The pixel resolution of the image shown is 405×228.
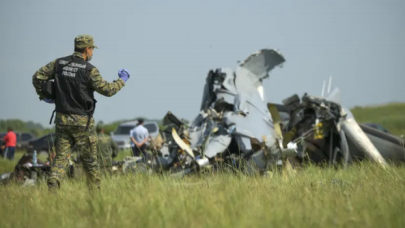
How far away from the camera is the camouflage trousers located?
7.08 meters

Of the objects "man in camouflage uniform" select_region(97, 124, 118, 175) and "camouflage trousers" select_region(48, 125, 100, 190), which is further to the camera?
"man in camouflage uniform" select_region(97, 124, 118, 175)

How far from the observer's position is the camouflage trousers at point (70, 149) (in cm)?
708

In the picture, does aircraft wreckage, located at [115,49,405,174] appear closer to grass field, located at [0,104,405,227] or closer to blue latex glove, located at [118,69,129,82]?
blue latex glove, located at [118,69,129,82]

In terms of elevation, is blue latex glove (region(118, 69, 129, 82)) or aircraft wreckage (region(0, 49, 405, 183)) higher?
blue latex glove (region(118, 69, 129, 82))

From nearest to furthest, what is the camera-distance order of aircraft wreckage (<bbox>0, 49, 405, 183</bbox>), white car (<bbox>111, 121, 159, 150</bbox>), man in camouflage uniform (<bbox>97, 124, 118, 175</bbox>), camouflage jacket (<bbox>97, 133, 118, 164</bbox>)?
1. aircraft wreckage (<bbox>0, 49, 405, 183</bbox>)
2. man in camouflage uniform (<bbox>97, 124, 118, 175</bbox>)
3. camouflage jacket (<bbox>97, 133, 118, 164</bbox>)
4. white car (<bbox>111, 121, 159, 150</bbox>)

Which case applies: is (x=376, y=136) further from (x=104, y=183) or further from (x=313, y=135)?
(x=104, y=183)

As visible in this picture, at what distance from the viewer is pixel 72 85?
7160mm

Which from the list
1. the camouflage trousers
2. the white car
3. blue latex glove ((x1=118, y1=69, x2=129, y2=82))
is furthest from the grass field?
the white car

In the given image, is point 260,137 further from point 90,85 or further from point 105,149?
point 90,85

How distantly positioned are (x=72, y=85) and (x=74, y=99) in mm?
159

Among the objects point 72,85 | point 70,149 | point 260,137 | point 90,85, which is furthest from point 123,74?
point 260,137

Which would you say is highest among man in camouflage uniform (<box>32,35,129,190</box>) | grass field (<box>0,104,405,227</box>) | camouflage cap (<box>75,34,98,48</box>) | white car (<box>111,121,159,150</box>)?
camouflage cap (<box>75,34,98,48</box>)

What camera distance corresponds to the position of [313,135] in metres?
12.5

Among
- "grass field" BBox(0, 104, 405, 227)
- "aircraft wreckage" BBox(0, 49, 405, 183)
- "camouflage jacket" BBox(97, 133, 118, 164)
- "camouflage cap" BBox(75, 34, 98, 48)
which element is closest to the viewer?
"grass field" BBox(0, 104, 405, 227)
